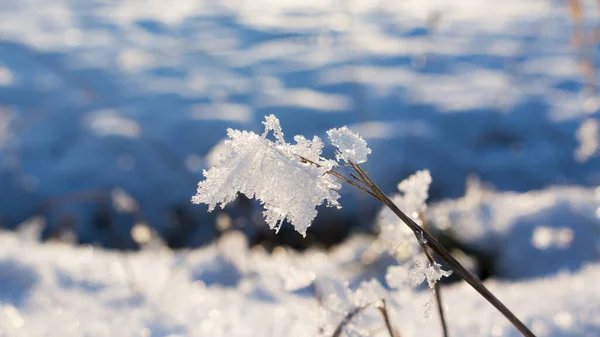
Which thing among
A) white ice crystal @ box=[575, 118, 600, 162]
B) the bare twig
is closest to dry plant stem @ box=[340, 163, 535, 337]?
the bare twig

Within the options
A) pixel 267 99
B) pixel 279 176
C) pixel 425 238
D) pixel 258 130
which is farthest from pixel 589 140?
pixel 279 176

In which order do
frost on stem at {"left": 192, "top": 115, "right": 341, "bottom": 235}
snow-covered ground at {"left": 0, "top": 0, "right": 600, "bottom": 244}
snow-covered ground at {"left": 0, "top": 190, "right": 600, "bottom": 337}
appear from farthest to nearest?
snow-covered ground at {"left": 0, "top": 0, "right": 600, "bottom": 244}, snow-covered ground at {"left": 0, "top": 190, "right": 600, "bottom": 337}, frost on stem at {"left": 192, "top": 115, "right": 341, "bottom": 235}

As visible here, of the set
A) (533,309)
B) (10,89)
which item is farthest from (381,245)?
(10,89)

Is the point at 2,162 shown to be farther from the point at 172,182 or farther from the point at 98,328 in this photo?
the point at 98,328

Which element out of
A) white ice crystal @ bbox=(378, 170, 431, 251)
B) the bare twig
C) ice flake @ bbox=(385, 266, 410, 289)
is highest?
white ice crystal @ bbox=(378, 170, 431, 251)

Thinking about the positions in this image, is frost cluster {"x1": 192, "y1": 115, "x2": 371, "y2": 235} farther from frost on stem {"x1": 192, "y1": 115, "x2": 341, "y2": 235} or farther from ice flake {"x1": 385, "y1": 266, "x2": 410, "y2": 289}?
ice flake {"x1": 385, "y1": 266, "x2": 410, "y2": 289}

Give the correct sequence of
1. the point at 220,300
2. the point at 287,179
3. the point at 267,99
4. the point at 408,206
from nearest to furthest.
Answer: the point at 287,179
the point at 408,206
the point at 220,300
the point at 267,99

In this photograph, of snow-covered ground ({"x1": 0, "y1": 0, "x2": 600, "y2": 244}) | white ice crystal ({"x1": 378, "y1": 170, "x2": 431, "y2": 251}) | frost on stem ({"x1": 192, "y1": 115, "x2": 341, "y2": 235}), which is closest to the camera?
frost on stem ({"x1": 192, "y1": 115, "x2": 341, "y2": 235})

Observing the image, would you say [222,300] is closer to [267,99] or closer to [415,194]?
[415,194]

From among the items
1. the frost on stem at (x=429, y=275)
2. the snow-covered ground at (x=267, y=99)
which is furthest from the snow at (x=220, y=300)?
the snow-covered ground at (x=267, y=99)

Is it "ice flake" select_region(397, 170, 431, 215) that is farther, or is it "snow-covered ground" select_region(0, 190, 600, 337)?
"snow-covered ground" select_region(0, 190, 600, 337)
